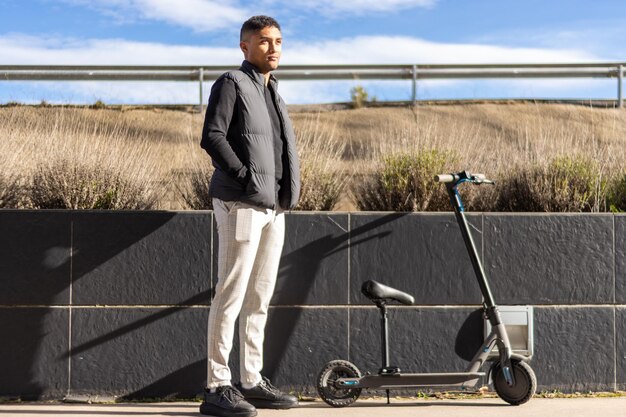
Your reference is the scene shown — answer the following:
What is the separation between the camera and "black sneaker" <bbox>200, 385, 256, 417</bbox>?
616 centimetres

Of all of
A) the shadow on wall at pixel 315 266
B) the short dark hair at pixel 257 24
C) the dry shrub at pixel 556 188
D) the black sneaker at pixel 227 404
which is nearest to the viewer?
the black sneaker at pixel 227 404

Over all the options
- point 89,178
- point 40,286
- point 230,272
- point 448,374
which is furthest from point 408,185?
point 40,286

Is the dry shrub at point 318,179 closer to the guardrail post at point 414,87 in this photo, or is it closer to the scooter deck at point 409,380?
the scooter deck at point 409,380

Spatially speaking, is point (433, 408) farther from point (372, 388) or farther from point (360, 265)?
point (360, 265)

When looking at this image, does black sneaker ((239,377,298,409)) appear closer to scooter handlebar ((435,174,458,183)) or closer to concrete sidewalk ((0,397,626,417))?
concrete sidewalk ((0,397,626,417))

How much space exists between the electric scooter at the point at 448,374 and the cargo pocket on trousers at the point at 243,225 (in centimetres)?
93

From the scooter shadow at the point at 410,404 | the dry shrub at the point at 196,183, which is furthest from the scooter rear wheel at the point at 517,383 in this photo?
the dry shrub at the point at 196,183

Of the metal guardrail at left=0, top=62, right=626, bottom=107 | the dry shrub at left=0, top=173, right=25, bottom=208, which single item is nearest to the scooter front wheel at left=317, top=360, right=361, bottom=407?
the dry shrub at left=0, top=173, right=25, bottom=208

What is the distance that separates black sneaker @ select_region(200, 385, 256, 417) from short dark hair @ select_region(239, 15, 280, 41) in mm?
2349

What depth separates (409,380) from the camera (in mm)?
6668

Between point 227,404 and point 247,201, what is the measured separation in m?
1.31

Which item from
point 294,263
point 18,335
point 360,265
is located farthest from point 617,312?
point 18,335

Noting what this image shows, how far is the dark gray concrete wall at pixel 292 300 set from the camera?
715 centimetres

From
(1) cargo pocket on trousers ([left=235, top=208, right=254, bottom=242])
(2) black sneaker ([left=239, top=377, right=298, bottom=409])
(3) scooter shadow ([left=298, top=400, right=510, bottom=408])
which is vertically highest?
(1) cargo pocket on trousers ([left=235, top=208, right=254, bottom=242])
